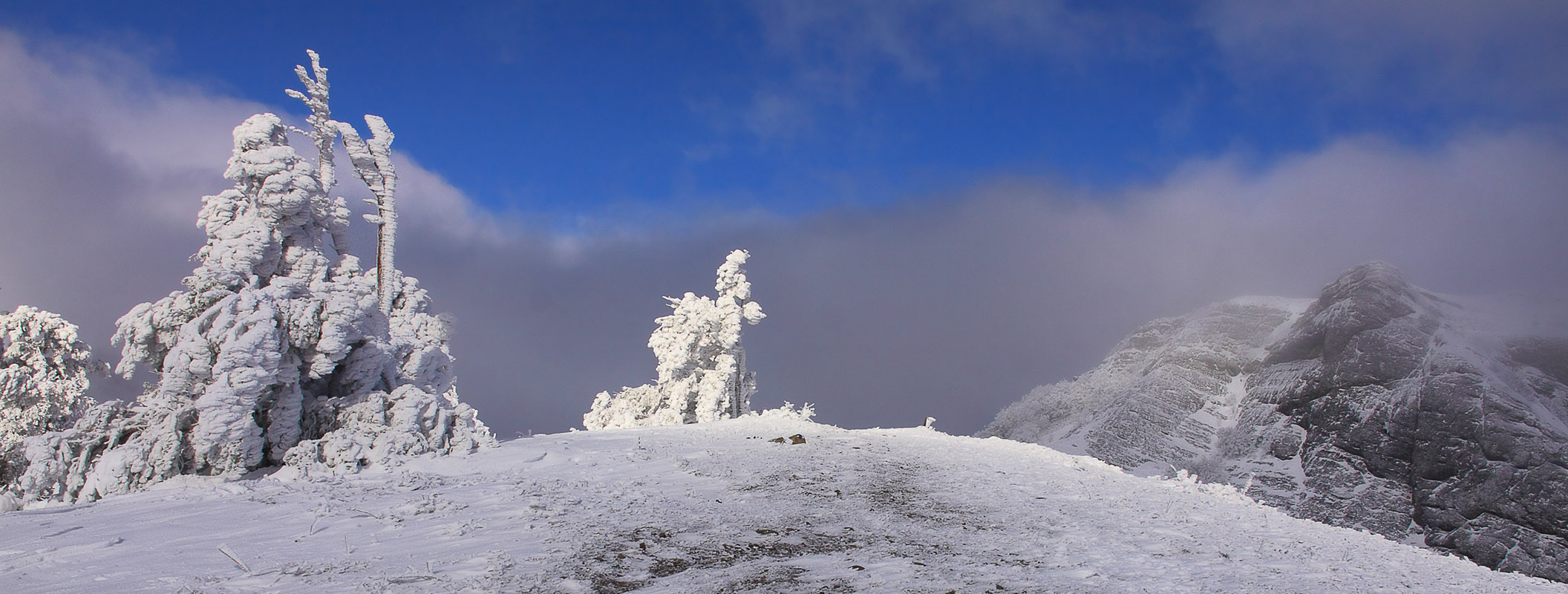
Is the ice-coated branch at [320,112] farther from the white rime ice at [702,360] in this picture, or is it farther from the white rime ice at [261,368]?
the white rime ice at [702,360]

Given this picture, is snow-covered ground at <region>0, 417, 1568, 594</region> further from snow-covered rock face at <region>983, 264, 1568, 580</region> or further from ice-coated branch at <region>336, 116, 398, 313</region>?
snow-covered rock face at <region>983, 264, 1568, 580</region>

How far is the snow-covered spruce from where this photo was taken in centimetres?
1888

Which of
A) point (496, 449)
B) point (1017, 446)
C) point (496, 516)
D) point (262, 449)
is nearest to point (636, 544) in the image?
point (496, 516)

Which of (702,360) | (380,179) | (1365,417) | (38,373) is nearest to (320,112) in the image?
(380,179)

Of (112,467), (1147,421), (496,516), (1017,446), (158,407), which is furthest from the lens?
(1147,421)

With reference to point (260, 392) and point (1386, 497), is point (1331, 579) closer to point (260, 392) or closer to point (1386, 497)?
point (260, 392)

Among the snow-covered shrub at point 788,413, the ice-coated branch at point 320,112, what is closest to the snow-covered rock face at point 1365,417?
the snow-covered shrub at point 788,413

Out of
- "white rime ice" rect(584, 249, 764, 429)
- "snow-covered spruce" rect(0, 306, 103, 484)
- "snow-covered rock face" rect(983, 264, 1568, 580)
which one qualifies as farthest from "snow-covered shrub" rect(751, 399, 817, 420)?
"snow-covered rock face" rect(983, 264, 1568, 580)

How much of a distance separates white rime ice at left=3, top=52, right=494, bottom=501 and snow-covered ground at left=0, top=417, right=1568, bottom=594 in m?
0.90

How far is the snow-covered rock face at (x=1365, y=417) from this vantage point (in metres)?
52.2

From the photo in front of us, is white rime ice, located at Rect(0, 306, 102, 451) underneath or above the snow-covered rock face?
underneath

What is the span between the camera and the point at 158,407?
12281 millimetres

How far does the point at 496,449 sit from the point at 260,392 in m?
4.40

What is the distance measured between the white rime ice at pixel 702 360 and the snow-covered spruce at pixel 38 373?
19.6 metres
